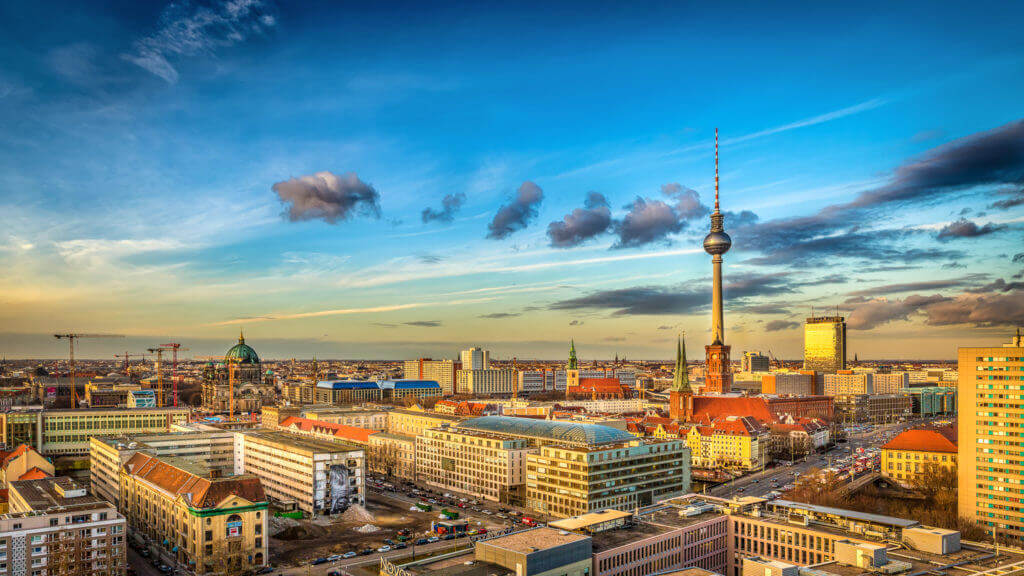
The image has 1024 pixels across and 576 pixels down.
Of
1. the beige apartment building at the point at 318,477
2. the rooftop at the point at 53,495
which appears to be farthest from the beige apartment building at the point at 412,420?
the rooftop at the point at 53,495

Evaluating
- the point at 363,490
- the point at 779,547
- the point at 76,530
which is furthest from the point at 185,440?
the point at 779,547

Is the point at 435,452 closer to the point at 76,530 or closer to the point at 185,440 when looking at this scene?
the point at 185,440

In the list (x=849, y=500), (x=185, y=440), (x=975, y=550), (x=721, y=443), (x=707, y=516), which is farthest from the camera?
(x=721, y=443)

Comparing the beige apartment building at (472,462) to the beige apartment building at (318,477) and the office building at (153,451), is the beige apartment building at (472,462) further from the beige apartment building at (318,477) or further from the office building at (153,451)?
the office building at (153,451)

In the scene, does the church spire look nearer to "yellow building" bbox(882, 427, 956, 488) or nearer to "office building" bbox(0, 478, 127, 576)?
"yellow building" bbox(882, 427, 956, 488)

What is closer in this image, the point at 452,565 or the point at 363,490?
the point at 452,565

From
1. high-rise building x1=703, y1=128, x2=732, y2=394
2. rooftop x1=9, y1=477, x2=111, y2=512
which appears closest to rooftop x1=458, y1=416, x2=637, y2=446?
rooftop x1=9, y1=477, x2=111, y2=512
